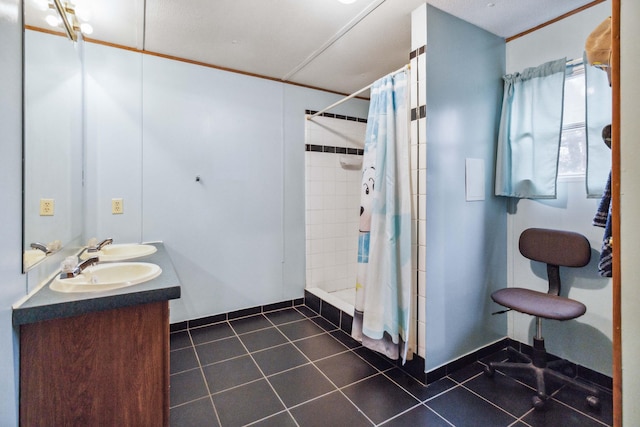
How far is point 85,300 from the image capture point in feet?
3.45

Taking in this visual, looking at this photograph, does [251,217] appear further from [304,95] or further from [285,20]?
[285,20]

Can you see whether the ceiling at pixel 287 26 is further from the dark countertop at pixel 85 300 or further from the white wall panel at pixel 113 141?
the dark countertop at pixel 85 300

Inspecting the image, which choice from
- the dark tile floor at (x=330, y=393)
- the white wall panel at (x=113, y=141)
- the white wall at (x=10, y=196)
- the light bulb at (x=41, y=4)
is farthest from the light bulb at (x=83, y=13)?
the dark tile floor at (x=330, y=393)

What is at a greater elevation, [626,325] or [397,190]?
[397,190]

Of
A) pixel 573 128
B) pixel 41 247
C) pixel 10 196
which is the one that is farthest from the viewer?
pixel 573 128

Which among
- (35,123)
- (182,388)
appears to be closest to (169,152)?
(35,123)

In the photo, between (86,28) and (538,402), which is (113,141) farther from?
(538,402)

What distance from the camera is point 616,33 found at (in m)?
0.65

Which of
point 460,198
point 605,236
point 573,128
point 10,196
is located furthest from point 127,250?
point 573,128

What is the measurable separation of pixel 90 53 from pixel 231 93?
1051 mm

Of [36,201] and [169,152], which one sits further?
[169,152]

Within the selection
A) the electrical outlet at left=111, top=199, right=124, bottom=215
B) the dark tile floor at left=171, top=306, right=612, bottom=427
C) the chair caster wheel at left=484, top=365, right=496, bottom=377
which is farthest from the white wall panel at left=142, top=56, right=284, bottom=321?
the chair caster wheel at left=484, top=365, right=496, bottom=377

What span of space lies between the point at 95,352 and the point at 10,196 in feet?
2.06

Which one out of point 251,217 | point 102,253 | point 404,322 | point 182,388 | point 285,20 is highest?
point 285,20
